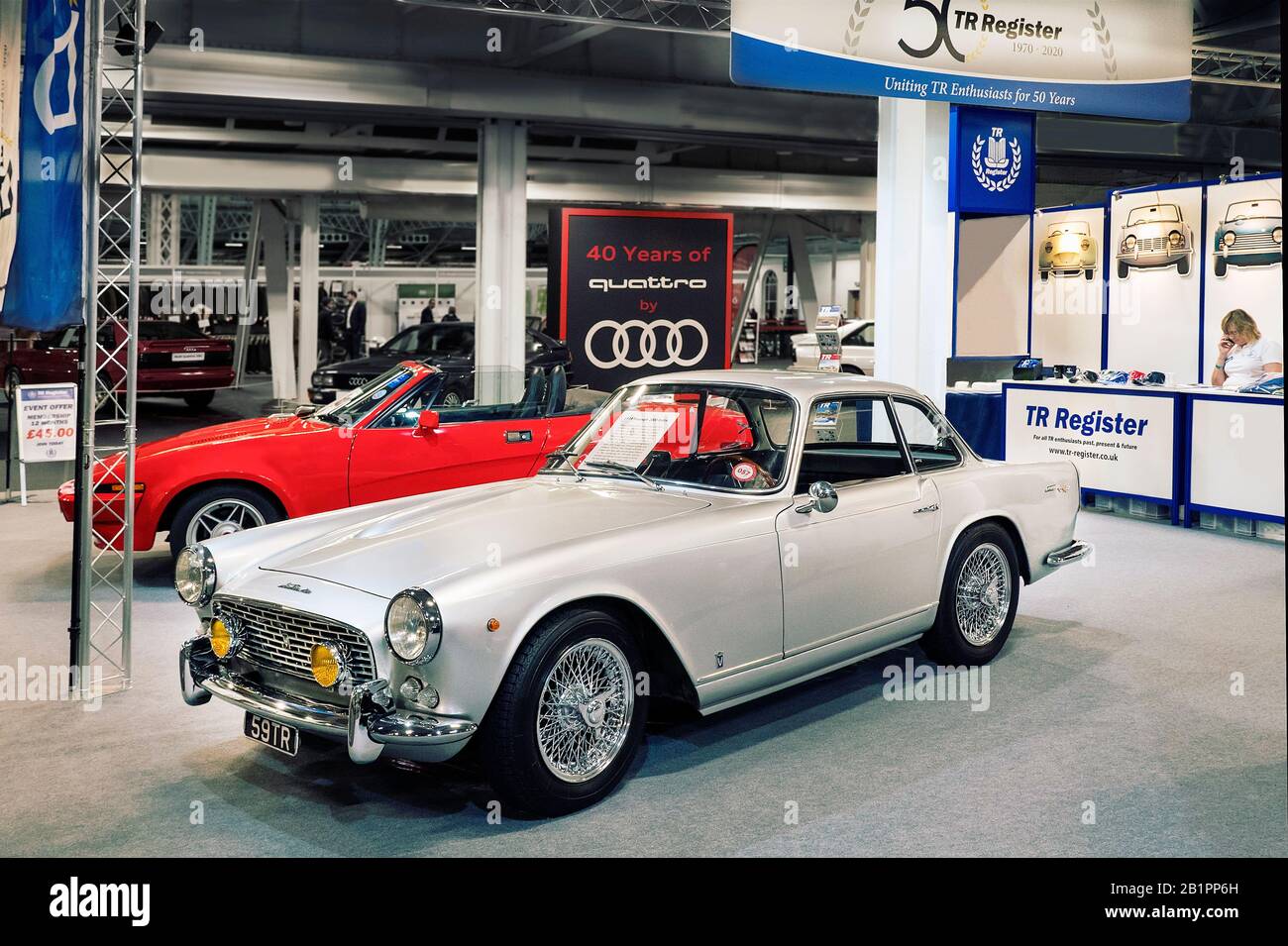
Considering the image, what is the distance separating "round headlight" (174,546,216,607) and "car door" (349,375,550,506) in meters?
3.11

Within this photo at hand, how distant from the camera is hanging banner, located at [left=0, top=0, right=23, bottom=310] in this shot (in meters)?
4.88

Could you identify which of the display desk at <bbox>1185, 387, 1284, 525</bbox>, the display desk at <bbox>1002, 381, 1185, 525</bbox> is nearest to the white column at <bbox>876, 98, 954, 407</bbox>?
the display desk at <bbox>1002, 381, 1185, 525</bbox>

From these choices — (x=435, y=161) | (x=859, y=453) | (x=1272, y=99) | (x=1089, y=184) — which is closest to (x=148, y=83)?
(x=435, y=161)

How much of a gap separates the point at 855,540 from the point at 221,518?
436 centimetres

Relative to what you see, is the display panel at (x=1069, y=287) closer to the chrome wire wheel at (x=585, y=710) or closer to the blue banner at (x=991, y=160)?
the blue banner at (x=991, y=160)

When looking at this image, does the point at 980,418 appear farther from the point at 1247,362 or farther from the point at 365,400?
the point at 365,400

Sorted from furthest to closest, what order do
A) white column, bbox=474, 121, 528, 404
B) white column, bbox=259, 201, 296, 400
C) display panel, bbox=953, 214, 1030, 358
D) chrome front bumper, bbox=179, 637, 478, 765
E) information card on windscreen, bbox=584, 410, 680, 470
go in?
white column, bbox=259, 201, 296, 400, white column, bbox=474, 121, 528, 404, display panel, bbox=953, 214, 1030, 358, information card on windscreen, bbox=584, 410, 680, 470, chrome front bumper, bbox=179, 637, 478, 765

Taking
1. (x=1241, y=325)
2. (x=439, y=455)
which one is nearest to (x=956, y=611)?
(x=439, y=455)

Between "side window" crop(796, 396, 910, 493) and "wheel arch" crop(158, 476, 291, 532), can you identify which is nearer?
"side window" crop(796, 396, 910, 493)

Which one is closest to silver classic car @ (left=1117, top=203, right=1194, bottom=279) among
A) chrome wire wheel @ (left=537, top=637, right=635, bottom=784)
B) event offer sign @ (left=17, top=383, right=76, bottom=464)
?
event offer sign @ (left=17, top=383, right=76, bottom=464)

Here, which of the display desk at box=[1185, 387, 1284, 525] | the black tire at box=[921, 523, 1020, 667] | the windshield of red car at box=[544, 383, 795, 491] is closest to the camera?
the windshield of red car at box=[544, 383, 795, 491]

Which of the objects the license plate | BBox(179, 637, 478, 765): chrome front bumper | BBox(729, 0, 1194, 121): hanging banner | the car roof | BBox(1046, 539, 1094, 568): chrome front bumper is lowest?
Answer: the license plate

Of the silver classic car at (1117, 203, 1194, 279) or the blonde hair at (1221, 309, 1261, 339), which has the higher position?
the silver classic car at (1117, 203, 1194, 279)

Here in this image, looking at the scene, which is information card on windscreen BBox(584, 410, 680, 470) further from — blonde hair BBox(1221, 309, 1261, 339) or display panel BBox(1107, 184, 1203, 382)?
display panel BBox(1107, 184, 1203, 382)
